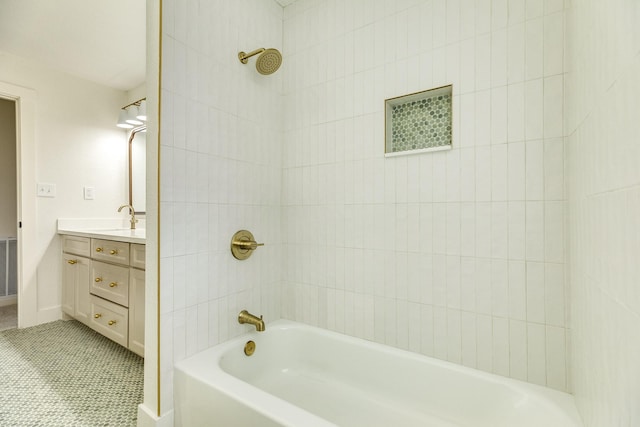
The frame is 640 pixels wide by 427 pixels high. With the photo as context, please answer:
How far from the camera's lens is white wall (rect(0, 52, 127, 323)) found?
279cm

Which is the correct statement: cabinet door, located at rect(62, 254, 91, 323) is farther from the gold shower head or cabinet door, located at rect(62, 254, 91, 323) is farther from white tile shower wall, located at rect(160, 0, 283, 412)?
the gold shower head

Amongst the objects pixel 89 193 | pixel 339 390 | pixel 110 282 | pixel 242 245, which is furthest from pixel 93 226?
pixel 339 390

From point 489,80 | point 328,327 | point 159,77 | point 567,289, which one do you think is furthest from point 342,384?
point 159,77

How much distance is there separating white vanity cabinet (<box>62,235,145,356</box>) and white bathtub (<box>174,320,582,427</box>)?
80cm

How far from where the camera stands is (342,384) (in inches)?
63.2

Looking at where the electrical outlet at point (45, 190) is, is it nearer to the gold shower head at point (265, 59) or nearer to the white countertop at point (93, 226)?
the white countertop at point (93, 226)

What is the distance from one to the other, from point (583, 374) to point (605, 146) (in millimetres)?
725

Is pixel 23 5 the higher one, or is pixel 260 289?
pixel 23 5

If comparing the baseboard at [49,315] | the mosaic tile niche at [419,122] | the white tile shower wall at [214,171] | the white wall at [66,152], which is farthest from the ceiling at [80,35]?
the baseboard at [49,315]

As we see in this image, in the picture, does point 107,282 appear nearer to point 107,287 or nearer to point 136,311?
point 107,287

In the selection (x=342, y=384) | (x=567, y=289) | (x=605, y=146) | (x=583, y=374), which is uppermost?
(x=605, y=146)

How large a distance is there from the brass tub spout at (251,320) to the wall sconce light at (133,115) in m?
2.37

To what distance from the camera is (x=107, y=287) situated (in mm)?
2244

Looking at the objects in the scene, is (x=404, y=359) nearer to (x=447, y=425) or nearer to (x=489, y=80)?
(x=447, y=425)
